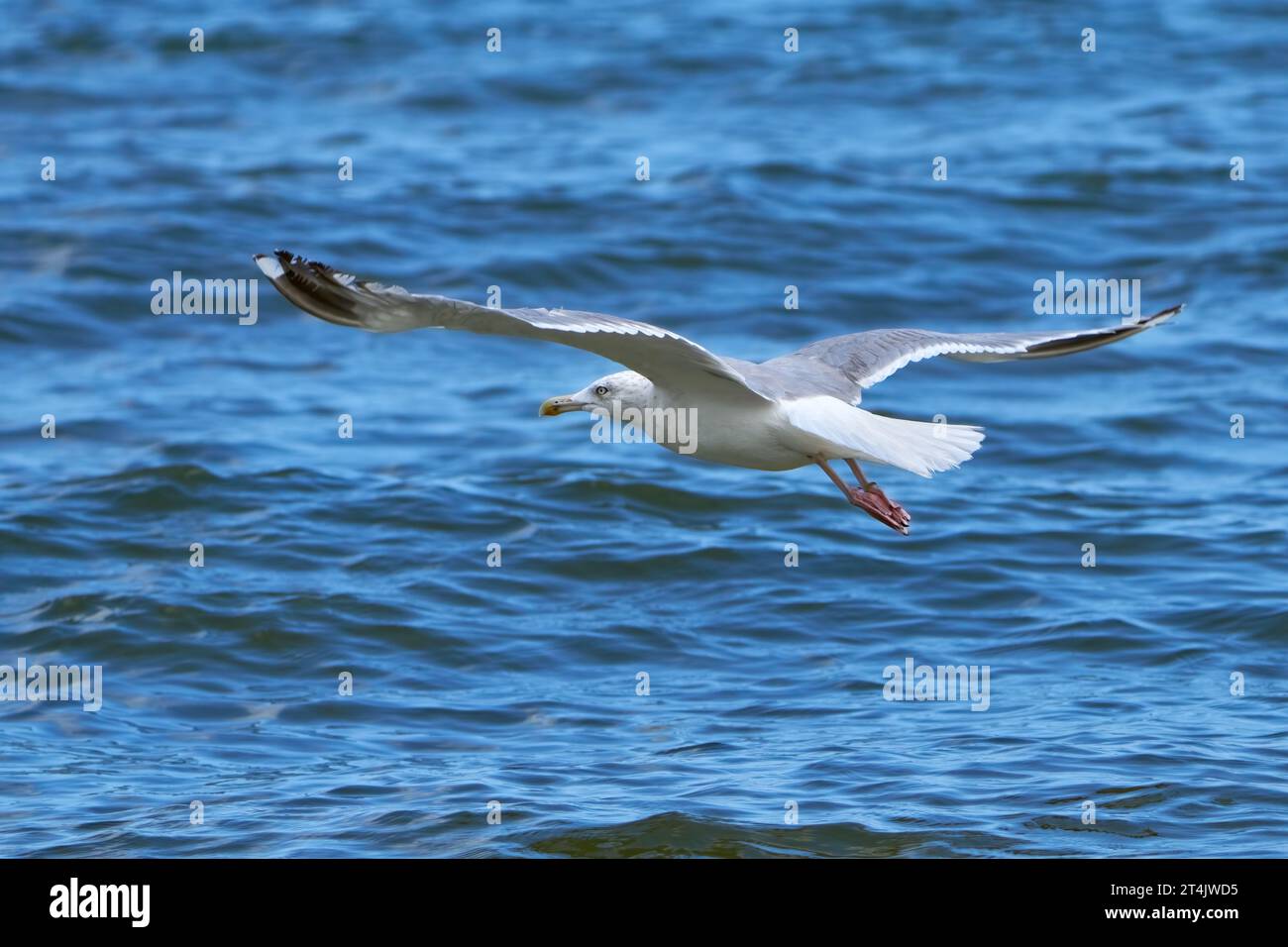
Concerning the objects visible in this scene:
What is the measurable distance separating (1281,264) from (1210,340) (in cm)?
173

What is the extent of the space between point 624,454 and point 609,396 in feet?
15.1

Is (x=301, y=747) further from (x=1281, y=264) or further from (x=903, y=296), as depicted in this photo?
(x=1281, y=264)

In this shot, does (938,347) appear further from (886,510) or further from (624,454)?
(624,454)

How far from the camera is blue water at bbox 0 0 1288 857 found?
7.69 metres

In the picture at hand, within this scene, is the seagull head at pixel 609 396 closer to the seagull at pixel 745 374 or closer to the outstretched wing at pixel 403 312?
the seagull at pixel 745 374

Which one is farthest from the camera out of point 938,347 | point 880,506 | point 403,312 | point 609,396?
point 938,347

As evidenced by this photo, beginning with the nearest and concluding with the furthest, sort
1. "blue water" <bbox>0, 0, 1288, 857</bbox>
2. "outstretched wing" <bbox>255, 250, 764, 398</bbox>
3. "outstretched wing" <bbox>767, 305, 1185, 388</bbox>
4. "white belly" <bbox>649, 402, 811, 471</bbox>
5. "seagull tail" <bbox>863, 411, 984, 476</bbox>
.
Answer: "outstretched wing" <bbox>255, 250, 764, 398</bbox> → "seagull tail" <bbox>863, 411, 984, 476</bbox> → "white belly" <bbox>649, 402, 811, 471</bbox> → "outstretched wing" <bbox>767, 305, 1185, 388</bbox> → "blue water" <bbox>0, 0, 1288, 857</bbox>

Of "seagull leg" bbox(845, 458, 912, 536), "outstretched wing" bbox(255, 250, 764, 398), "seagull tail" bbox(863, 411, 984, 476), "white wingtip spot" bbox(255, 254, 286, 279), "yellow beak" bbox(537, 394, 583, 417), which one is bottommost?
"seagull leg" bbox(845, 458, 912, 536)

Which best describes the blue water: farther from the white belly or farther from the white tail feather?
the white tail feather

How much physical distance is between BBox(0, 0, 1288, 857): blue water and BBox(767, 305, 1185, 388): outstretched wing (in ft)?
5.15


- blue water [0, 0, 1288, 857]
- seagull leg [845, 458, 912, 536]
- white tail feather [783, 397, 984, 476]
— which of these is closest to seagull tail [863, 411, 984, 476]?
white tail feather [783, 397, 984, 476]

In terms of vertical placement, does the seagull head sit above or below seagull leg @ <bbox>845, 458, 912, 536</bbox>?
above

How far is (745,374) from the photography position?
6.90 m

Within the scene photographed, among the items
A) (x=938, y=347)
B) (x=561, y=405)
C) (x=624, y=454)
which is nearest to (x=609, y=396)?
(x=561, y=405)
